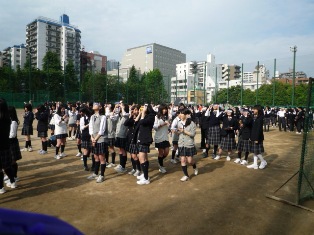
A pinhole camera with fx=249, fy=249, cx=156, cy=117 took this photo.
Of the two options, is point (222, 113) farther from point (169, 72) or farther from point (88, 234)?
point (169, 72)

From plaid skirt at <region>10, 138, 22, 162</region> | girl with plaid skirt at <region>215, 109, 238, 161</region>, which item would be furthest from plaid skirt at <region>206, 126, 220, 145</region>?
plaid skirt at <region>10, 138, 22, 162</region>

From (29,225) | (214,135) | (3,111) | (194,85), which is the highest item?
(194,85)

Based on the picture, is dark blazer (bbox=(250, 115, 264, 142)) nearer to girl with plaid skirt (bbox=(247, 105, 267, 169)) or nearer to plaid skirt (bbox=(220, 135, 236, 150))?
girl with plaid skirt (bbox=(247, 105, 267, 169))

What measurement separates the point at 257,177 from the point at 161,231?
13.9 ft

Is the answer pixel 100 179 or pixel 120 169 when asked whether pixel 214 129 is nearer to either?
pixel 120 169

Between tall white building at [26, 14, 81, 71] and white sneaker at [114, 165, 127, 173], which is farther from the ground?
tall white building at [26, 14, 81, 71]

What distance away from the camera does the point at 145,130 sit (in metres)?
6.40

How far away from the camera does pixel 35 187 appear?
5871mm

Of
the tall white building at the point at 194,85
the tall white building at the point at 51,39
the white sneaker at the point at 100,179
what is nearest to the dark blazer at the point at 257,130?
the white sneaker at the point at 100,179

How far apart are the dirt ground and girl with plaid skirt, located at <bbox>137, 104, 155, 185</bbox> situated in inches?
13.8

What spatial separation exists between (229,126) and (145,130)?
3691 mm

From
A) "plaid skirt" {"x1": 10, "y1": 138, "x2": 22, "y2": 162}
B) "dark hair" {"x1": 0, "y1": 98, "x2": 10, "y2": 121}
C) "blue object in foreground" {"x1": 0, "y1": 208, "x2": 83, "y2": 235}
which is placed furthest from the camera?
"plaid skirt" {"x1": 10, "y1": 138, "x2": 22, "y2": 162}

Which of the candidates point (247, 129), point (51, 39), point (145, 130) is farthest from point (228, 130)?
point (51, 39)

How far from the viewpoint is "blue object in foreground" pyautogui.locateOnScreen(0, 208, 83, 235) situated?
97 cm
